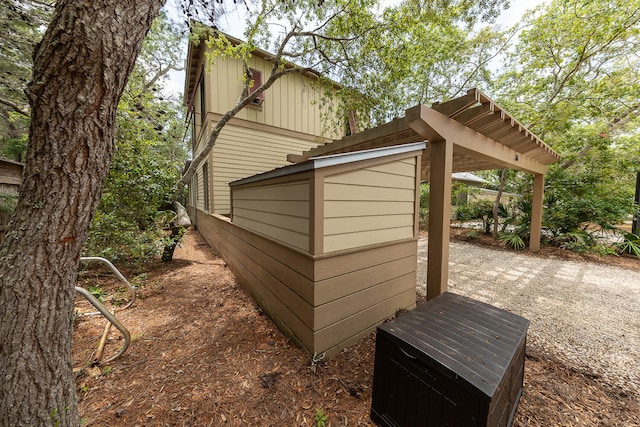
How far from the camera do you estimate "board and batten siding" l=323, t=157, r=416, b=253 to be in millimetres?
2123

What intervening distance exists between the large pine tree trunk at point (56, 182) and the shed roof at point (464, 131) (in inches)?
94.6

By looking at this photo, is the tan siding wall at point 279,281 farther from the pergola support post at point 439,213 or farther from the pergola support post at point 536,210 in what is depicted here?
the pergola support post at point 536,210

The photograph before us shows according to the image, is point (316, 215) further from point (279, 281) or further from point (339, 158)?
point (279, 281)

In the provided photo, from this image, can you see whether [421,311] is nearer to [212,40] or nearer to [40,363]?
[40,363]

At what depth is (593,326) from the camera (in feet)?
9.30

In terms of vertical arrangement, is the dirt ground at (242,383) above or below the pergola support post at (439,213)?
below

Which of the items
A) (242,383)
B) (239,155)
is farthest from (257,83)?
(242,383)

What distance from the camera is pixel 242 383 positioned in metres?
1.96

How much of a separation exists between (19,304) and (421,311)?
254cm

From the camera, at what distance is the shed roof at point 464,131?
2.41 m

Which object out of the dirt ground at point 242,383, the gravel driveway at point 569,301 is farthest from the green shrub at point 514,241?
the dirt ground at point 242,383

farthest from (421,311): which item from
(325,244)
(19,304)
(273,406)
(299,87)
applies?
(299,87)

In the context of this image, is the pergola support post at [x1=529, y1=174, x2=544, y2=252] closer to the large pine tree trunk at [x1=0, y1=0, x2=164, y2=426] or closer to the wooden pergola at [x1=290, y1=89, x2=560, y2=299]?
the wooden pergola at [x1=290, y1=89, x2=560, y2=299]

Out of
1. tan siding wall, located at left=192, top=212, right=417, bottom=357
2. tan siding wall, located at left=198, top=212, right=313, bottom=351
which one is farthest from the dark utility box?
tan siding wall, located at left=198, top=212, right=313, bottom=351
